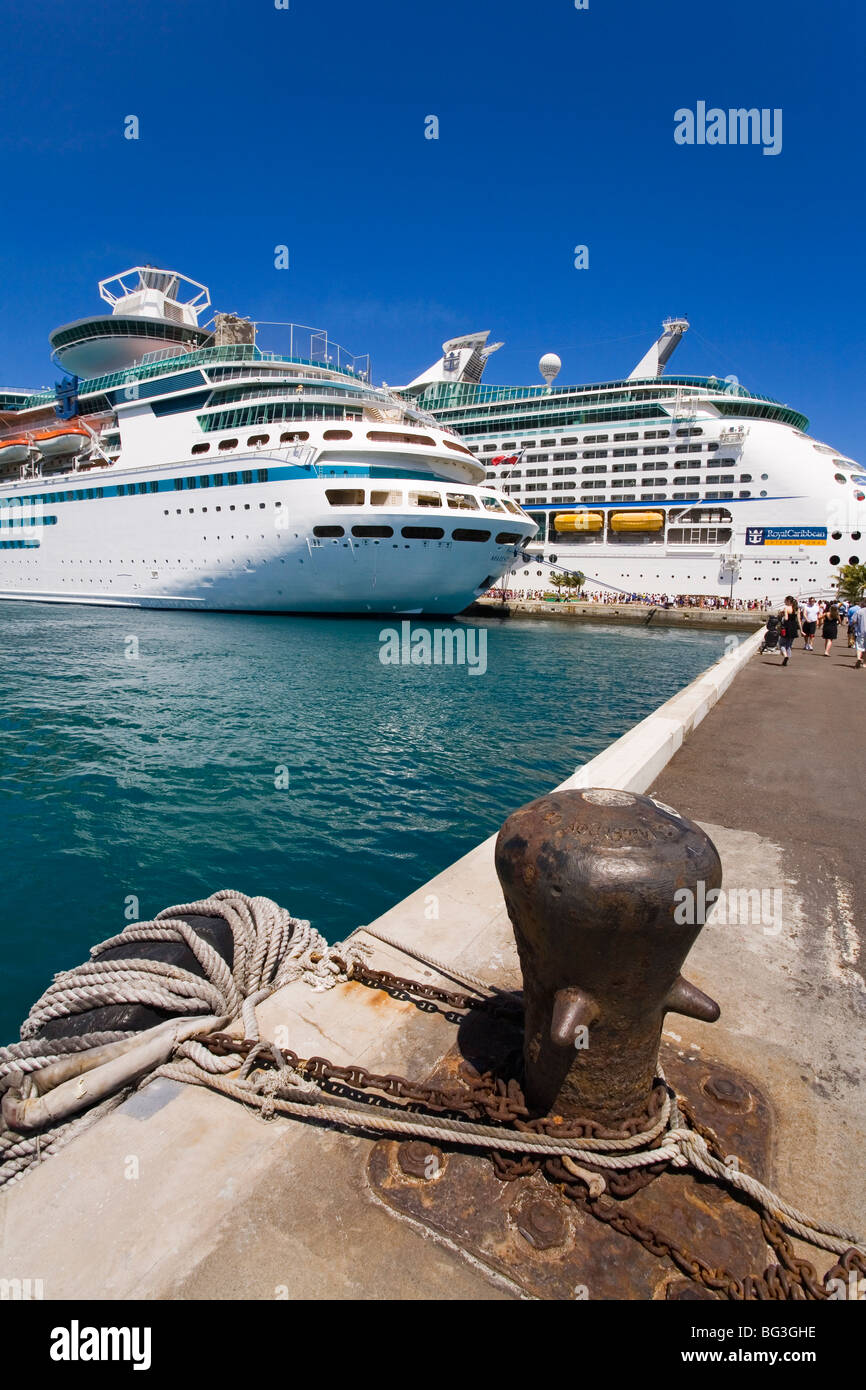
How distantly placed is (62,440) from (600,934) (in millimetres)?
57000

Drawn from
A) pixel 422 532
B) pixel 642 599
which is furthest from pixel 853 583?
pixel 422 532

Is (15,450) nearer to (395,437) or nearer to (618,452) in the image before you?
(395,437)

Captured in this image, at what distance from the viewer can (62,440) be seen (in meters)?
47.8

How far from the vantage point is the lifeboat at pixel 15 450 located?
5005 centimetres

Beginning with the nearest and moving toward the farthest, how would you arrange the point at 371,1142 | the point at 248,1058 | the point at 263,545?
the point at 371,1142, the point at 248,1058, the point at 263,545

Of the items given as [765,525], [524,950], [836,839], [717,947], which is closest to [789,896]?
[717,947]

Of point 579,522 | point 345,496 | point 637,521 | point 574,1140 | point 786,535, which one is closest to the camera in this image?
point 574,1140

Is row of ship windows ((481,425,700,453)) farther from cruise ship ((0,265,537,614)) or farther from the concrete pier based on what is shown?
the concrete pier

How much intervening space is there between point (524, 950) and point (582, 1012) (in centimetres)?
31

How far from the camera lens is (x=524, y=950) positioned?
8.31 ft

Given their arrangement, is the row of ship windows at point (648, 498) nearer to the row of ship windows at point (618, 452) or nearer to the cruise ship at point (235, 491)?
the row of ship windows at point (618, 452)

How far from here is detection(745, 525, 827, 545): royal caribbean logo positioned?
52094 millimetres

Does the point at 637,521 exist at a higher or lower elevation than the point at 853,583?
higher
